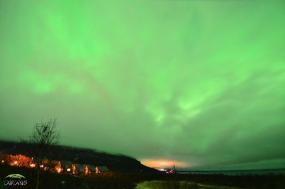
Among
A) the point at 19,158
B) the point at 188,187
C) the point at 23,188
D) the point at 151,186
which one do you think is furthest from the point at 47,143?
the point at 19,158

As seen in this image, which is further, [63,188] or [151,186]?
[63,188]

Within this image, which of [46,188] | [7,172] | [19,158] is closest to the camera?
[46,188]

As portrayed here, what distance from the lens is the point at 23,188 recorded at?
37.2 meters

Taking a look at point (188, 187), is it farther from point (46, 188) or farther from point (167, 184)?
point (46, 188)

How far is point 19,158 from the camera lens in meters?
81.2

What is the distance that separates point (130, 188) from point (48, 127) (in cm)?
2019

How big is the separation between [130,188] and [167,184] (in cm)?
1931

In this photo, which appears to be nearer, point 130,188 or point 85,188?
point 85,188

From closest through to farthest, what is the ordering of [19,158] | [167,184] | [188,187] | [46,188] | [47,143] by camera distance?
[188,187] → [167,184] → [47,143] → [46,188] → [19,158]

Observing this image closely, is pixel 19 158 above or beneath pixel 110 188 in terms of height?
above

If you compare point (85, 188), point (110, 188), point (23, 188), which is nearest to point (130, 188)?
point (110, 188)

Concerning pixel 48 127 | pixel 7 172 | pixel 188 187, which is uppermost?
pixel 48 127

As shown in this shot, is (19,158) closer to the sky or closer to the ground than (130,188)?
closer to the sky

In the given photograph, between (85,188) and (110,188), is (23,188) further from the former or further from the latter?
(110,188)
